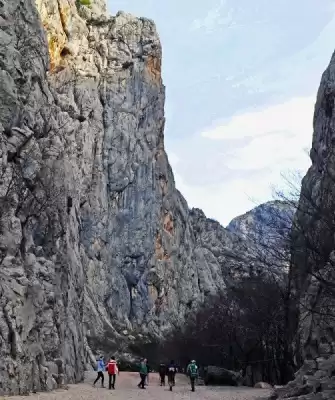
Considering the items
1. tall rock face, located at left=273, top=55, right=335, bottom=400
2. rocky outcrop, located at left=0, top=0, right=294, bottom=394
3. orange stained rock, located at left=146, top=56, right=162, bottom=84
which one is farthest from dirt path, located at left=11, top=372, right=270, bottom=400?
orange stained rock, located at left=146, top=56, right=162, bottom=84

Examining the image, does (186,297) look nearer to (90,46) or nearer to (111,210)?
(111,210)

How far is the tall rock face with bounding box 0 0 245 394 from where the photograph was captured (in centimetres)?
2317

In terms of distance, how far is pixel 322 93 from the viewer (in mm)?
49812

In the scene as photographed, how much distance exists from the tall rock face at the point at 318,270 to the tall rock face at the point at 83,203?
10.5 m

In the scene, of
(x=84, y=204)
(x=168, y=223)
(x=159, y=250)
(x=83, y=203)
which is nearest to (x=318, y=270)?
(x=83, y=203)

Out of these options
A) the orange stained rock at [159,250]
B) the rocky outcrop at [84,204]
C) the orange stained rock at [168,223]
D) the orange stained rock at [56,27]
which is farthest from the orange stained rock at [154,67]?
the orange stained rock at [159,250]

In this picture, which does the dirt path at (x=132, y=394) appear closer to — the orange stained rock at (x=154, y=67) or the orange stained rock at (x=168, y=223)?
the orange stained rock at (x=168, y=223)

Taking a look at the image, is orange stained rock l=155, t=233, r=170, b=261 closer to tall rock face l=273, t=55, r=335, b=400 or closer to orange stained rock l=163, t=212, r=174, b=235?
orange stained rock l=163, t=212, r=174, b=235

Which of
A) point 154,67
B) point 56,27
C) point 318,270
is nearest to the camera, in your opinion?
point 318,270

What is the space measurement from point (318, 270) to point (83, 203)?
52232mm

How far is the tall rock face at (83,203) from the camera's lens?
23172 millimetres

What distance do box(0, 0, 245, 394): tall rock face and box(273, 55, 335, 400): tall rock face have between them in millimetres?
10497

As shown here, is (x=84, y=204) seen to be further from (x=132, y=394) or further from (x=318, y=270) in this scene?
(x=318, y=270)

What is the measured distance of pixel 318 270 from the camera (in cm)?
1764
